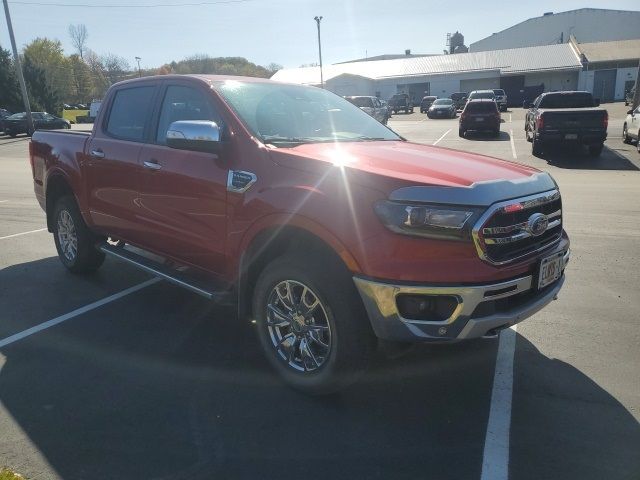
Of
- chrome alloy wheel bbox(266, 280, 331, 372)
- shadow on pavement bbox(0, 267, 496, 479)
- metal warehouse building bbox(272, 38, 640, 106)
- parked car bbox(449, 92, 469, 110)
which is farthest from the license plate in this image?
metal warehouse building bbox(272, 38, 640, 106)

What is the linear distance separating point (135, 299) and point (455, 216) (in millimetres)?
3562

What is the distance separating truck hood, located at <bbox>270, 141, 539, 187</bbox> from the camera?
3.02 metres

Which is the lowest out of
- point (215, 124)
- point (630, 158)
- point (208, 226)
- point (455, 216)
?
point (630, 158)

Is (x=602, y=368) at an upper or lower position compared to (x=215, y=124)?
lower

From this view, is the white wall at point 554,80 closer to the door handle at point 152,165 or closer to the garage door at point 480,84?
the garage door at point 480,84

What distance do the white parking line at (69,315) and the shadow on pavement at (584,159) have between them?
12.9m

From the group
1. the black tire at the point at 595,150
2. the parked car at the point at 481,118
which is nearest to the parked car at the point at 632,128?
the black tire at the point at 595,150

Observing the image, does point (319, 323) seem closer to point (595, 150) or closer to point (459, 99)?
point (595, 150)

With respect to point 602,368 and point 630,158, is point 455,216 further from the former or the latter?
point 630,158

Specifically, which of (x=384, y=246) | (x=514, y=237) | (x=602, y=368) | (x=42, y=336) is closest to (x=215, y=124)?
(x=384, y=246)

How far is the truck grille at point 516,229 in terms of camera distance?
9.34 ft

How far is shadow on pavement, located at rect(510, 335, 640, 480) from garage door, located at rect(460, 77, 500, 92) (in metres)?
58.5

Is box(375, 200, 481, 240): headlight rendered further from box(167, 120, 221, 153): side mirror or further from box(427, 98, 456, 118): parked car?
box(427, 98, 456, 118): parked car

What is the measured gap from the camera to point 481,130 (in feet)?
79.4
